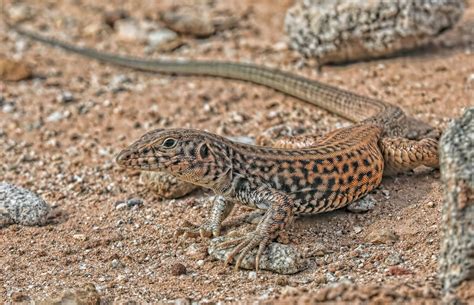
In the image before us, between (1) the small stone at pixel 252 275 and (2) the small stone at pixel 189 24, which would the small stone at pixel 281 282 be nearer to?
(1) the small stone at pixel 252 275

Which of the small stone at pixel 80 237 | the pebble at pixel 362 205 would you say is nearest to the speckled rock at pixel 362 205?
the pebble at pixel 362 205

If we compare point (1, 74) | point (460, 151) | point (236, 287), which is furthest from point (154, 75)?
point (460, 151)

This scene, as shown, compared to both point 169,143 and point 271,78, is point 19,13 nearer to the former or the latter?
point 271,78

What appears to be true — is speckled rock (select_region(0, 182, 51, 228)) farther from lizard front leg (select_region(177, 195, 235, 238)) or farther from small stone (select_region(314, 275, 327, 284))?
small stone (select_region(314, 275, 327, 284))

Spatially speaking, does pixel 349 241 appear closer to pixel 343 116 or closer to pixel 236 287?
pixel 236 287

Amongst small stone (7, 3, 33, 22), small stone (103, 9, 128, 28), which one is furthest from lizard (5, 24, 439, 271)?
small stone (7, 3, 33, 22)

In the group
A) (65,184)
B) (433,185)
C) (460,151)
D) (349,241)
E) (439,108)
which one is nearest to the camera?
(460,151)

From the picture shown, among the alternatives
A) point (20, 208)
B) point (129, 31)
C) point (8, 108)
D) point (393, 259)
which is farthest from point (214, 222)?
point (129, 31)
